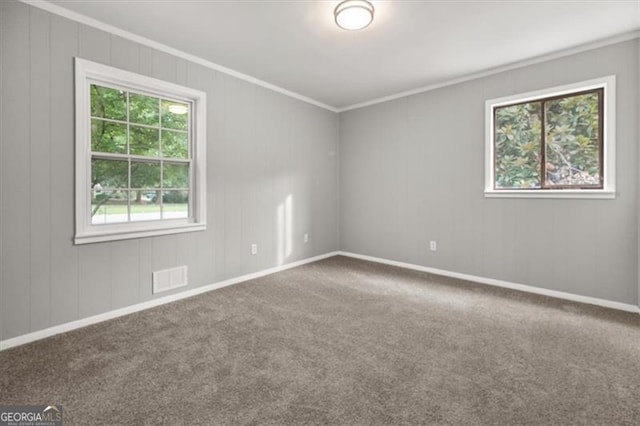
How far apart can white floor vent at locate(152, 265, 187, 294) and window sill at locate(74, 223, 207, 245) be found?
397 mm

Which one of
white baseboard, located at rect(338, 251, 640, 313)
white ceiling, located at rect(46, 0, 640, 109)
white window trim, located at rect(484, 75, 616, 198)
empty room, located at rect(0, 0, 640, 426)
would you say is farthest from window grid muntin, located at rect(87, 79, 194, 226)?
white window trim, located at rect(484, 75, 616, 198)

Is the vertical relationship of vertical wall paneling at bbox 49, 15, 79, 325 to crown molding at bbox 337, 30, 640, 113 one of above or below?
below

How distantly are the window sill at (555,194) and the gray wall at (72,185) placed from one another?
9.40 ft

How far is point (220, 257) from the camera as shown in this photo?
12.0ft

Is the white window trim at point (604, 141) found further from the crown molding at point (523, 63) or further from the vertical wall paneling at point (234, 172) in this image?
the vertical wall paneling at point (234, 172)

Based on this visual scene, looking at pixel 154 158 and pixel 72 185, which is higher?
pixel 154 158

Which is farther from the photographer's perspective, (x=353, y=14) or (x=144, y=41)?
(x=144, y=41)

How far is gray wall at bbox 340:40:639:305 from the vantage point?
2930 millimetres

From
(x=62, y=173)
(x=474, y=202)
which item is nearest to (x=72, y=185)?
(x=62, y=173)

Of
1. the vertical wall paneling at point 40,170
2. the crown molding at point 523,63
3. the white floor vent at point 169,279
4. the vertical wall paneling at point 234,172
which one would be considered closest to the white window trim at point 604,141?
the crown molding at point 523,63

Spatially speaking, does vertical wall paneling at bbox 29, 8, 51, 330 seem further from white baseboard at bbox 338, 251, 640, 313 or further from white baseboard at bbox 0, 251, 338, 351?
white baseboard at bbox 338, 251, 640, 313

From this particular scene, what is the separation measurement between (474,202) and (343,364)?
2.84 metres

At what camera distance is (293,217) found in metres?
4.65

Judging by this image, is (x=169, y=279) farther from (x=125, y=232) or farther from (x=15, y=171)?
(x=15, y=171)
